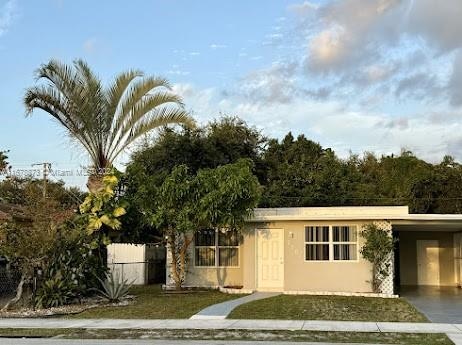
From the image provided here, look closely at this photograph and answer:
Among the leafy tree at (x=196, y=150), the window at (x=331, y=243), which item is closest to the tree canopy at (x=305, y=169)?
the leafy tree at (x=196, y=150)

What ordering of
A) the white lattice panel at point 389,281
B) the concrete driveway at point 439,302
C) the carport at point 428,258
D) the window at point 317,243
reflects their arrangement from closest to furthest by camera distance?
1. the concrete driveway at point 439,302
2. the white lattice panel at point 389,281
3. the window at point 317,243
4. the carport at point 428,258

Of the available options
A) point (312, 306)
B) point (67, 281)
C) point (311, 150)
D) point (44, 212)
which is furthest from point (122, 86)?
point (311, 150)

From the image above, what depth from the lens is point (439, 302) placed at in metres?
18.6

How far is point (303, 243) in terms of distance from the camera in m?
21.0

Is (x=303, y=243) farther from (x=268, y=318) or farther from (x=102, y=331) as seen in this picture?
(x=102, y=331)

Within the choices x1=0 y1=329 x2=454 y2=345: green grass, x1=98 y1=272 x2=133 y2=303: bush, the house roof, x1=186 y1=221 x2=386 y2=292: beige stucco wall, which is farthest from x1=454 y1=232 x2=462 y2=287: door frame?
x1=98 y1=272 x2=133 y2=303: bush

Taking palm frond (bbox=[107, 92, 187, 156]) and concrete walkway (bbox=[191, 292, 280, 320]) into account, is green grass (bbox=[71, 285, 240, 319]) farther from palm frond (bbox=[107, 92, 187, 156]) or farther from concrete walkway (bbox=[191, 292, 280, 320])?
palm frond (bbox=[107, 92, 187, 156])

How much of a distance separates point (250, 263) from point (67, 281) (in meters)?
6.74

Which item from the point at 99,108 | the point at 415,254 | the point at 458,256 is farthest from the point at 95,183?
the point at 458,256

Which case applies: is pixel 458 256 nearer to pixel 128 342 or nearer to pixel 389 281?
pixel 389 281

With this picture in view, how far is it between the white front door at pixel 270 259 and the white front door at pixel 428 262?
8906 mm

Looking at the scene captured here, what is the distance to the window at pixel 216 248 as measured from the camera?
74.0 ft

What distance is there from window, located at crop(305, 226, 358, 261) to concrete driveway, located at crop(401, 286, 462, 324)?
2442mm

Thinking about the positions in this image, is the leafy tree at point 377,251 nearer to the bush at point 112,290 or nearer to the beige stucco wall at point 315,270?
the beige stucco wall at point 315,270
